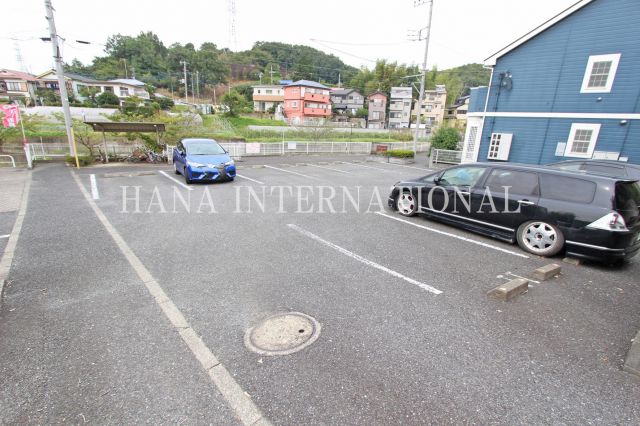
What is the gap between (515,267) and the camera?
4.48 meters

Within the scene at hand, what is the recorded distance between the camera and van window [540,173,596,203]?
4465 millimetres

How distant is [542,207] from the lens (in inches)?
189

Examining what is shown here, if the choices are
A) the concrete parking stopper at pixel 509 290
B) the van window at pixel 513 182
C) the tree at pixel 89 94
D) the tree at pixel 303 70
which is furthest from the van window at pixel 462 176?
the tree at pixel 303 70

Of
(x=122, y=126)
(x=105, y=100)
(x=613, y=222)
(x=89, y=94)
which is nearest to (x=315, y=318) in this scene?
(x=613, y=222)

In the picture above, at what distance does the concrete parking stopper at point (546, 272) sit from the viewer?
13.4 ft

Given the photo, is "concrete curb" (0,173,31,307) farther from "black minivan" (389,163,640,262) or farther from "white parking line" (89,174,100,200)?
"black minivan" (389,163,640,262)

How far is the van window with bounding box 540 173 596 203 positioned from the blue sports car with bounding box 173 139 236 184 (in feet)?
28.8

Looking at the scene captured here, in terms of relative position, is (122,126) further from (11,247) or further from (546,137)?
(546,137)

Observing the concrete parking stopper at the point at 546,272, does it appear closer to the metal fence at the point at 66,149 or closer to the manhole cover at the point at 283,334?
the manhole cover at the point at 283,334

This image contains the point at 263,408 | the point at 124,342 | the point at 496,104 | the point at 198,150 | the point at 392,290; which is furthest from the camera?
the point at 496,104

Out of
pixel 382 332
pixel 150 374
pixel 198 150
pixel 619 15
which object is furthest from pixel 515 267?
pixel 619 15

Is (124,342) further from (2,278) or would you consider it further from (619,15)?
(619,15)

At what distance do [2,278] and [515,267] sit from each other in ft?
22.8

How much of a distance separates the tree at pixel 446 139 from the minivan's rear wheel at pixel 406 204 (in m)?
12.7
